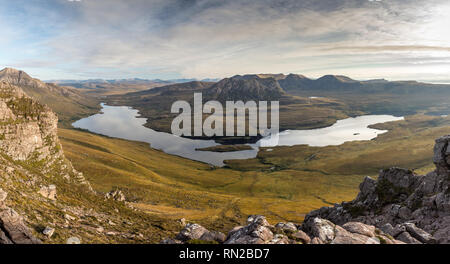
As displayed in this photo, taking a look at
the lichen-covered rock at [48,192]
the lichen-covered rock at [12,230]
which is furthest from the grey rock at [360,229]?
the lichen-covered rock at [48,192]

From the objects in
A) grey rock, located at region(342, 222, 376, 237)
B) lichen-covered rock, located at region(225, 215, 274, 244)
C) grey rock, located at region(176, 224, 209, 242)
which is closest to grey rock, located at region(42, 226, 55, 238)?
grey rock, located at region(176, 224, 209, 242)

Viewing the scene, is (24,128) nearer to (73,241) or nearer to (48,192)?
(48,192)

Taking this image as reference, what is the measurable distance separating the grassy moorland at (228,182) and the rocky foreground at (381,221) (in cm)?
3542

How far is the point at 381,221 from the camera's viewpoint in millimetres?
33531

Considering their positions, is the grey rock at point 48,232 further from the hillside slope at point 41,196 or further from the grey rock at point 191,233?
the grey rock at point 191,233

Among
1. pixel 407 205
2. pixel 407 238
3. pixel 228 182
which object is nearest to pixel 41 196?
pixel 407 238

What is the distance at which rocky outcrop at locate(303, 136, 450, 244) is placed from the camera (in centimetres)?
2262

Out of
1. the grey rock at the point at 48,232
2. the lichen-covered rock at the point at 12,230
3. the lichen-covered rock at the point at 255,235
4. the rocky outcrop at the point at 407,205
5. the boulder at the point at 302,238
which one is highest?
the lichen-covered rock at the point at 12,230

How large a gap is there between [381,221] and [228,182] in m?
121

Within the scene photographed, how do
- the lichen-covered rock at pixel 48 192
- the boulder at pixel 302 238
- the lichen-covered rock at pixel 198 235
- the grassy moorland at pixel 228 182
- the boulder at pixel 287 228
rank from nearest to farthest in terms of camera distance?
the boulder at pixel 302 238
the boulder at pixel 287 228
the lichen-covered rock at pixel 198 235
the lichen-covered rock at pixel 48 192
the grassy moorland at pixel 228 182

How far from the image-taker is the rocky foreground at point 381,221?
1916 centimetres

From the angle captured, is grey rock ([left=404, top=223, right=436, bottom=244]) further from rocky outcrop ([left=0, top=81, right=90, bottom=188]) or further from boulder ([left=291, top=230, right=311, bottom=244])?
rocky outcrop ([left=0, top=81, right=90, bottom=188])

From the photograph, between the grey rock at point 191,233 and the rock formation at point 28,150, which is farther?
the rock formation at point 28,150

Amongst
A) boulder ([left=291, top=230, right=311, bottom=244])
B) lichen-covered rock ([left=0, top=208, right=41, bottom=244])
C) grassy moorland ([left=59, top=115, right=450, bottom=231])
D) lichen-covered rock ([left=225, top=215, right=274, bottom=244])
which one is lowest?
grassy moorland ([left=59, top=115, right=450, bottom=231])
